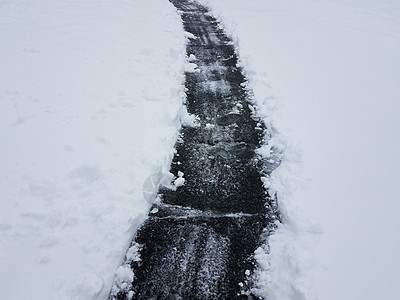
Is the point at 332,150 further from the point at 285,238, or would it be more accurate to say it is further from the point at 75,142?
the point at 75,142

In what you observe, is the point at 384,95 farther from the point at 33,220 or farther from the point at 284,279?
the point at 33,220

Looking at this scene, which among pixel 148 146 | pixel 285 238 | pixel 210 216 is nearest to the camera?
pixel 285 238

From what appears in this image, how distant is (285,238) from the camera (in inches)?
145

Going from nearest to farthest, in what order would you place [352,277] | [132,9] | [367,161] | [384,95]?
[352,277] < [367,161] < [384,95] < [132,9]

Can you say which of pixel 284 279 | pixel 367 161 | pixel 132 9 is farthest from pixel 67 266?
pixel 132 9

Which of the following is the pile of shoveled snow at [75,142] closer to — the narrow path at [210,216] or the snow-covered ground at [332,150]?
the narrow path at [210,216]

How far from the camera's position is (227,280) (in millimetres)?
3285

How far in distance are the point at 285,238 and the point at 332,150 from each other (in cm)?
215

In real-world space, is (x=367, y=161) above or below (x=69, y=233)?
above

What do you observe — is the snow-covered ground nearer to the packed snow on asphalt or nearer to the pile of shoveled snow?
the packed snow on asphalt

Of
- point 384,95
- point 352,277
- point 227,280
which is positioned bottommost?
point 227,280

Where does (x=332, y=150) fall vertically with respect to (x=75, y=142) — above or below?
above

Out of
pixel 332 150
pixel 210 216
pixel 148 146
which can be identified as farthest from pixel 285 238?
pixel 148 146

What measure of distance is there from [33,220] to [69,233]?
50cm
